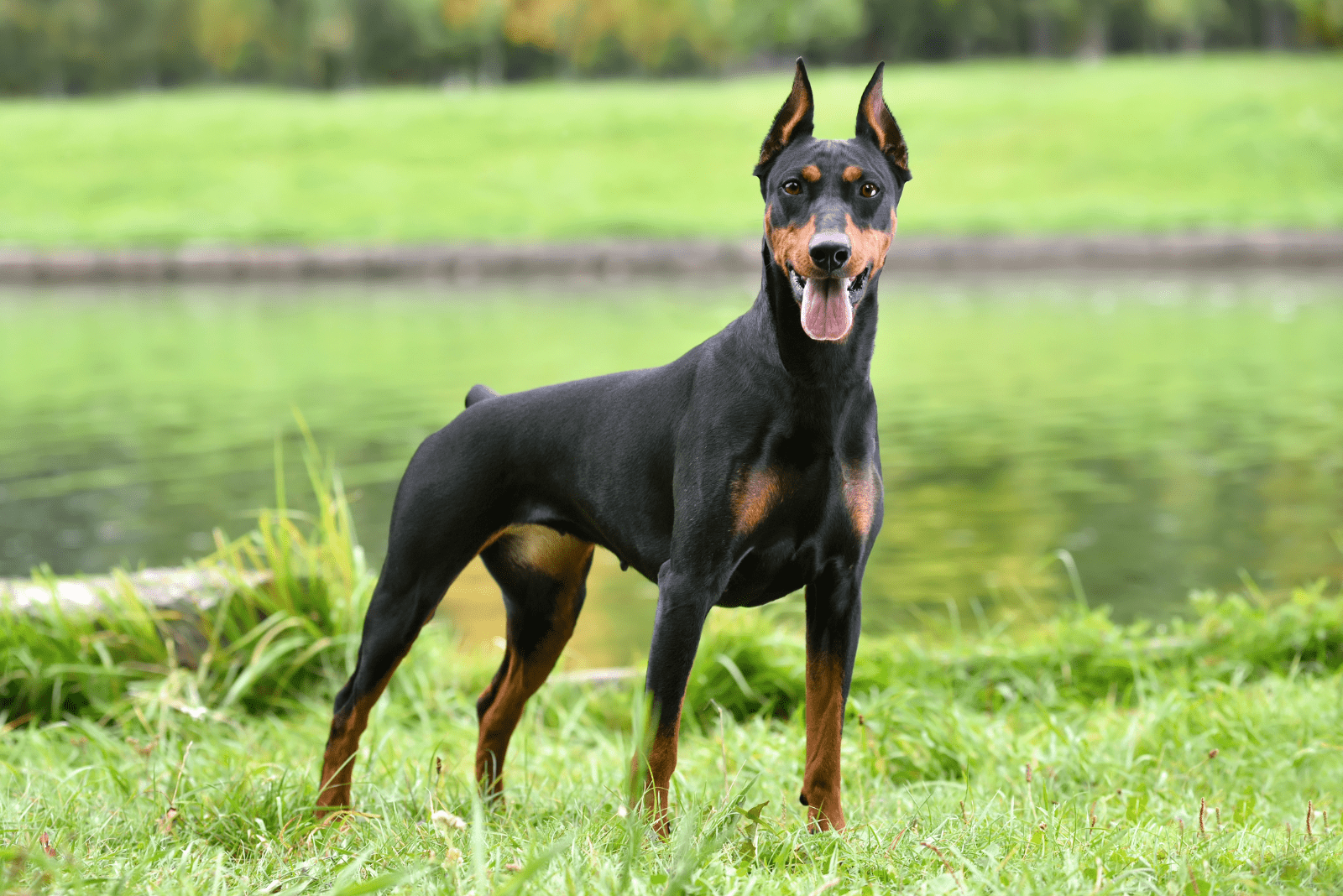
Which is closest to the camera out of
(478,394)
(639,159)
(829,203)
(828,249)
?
(828,249)

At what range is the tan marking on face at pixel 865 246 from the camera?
2.99 m

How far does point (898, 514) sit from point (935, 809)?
15.7 ft

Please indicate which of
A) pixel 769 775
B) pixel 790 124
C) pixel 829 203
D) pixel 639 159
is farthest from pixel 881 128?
pixel 639 159

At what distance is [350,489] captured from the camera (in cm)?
882

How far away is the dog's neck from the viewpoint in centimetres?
316

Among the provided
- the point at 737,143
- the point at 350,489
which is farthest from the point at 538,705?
the point at 737,143

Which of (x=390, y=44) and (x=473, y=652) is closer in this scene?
(x=473, y=652)

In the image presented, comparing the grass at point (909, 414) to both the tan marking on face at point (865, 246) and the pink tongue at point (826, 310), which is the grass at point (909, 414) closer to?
the tan marking on face at point (865, 246)

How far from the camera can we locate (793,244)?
3.04 metres

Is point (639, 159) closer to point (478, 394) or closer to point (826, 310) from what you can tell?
point (478, 394)

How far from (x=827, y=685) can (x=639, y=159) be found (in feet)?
110

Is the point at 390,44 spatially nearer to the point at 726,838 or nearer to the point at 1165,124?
the point at 1165,124

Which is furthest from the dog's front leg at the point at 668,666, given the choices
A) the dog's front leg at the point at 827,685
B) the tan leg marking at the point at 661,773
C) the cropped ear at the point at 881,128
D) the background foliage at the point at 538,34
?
the background foliage at the point at 538,34

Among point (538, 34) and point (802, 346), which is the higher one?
point (538, 34)
